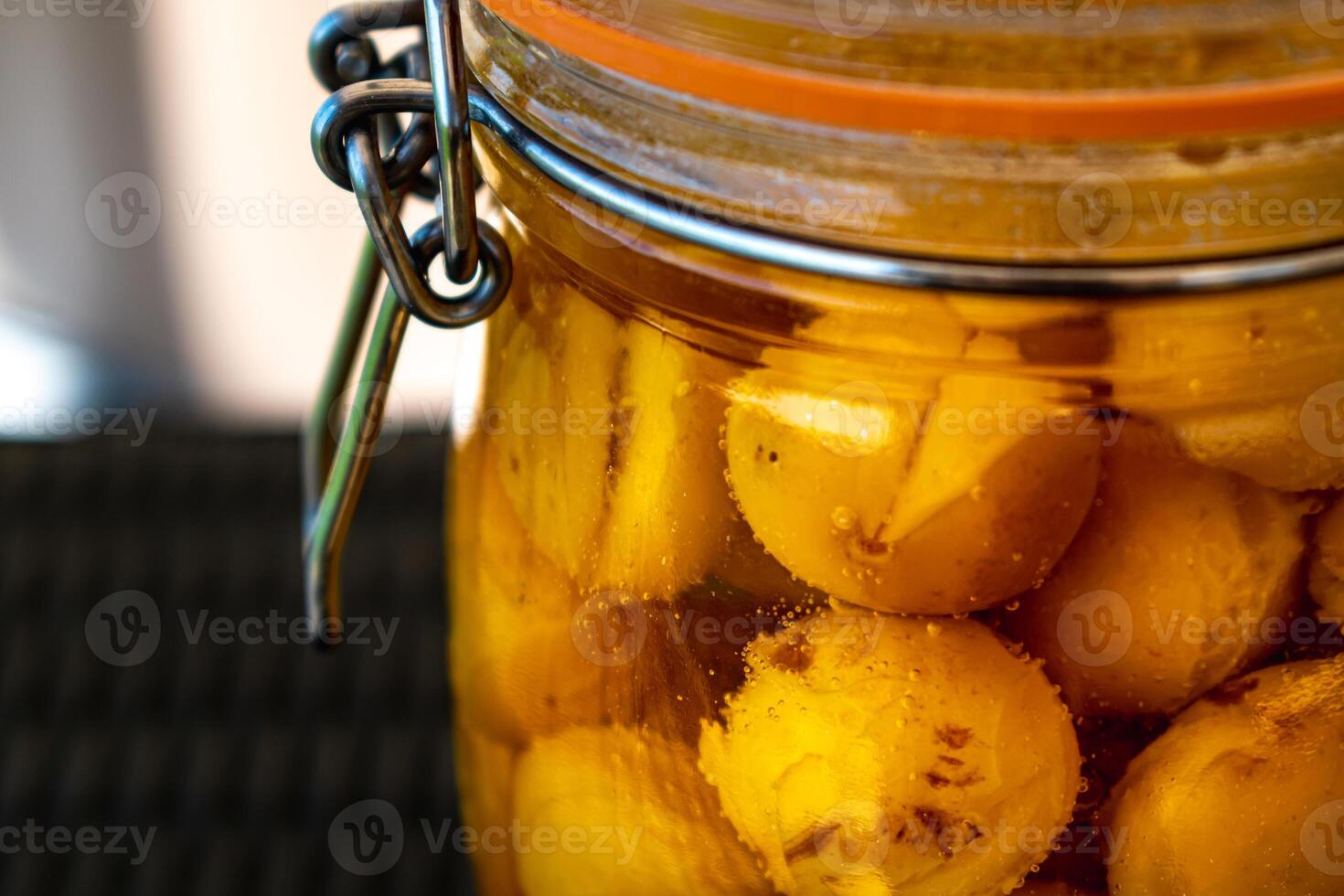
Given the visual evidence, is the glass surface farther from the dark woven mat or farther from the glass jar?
the dark woven mat

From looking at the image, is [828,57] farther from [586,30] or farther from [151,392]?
[151,392]

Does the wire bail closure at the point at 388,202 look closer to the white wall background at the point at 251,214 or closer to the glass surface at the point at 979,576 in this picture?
the glass surface at the point at 979,576

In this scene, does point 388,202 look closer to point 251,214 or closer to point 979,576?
point 979,576

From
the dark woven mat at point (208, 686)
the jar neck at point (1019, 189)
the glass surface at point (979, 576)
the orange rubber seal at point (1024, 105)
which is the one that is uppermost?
the orange rubber seal at point (1024, 105)

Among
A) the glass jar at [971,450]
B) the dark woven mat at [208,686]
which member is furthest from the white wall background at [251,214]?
the glass jar at [971,450]

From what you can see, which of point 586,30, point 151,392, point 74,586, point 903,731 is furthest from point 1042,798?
point 151,392

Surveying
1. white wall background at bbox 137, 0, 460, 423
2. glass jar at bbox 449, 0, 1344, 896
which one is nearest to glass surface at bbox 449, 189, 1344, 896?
glass jar at bbox 449, 0, 1344, 896

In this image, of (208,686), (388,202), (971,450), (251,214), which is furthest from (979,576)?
(251,214)
